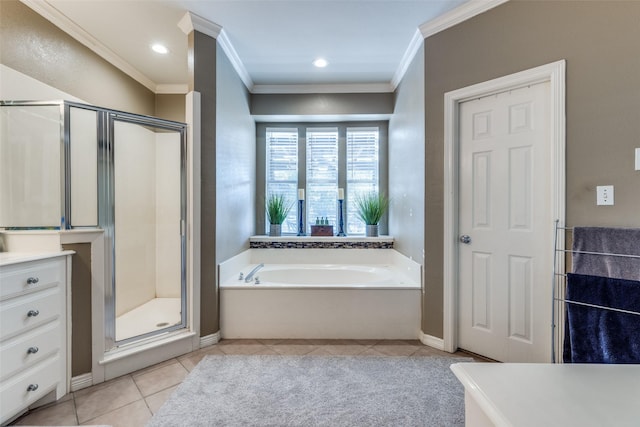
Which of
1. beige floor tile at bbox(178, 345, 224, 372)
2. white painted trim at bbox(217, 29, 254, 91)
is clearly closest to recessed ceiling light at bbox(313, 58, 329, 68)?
white painted trim at bbox(217, 29, 254, 91)

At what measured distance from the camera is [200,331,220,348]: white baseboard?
2.29 metres

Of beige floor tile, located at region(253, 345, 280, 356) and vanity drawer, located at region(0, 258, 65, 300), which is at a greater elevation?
vanity drawer, located at region(0, 258, 65, 300)

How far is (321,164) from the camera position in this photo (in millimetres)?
3781

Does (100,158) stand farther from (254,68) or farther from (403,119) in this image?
(403,119)

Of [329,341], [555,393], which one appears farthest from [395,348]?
[555,393]

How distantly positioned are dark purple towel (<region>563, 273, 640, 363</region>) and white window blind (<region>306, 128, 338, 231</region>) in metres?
2.64

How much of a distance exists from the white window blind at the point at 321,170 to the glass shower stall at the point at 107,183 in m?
1.82

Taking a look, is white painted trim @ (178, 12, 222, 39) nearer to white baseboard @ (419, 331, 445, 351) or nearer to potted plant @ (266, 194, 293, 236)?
potted plant @ (266, 194, 293, 236)

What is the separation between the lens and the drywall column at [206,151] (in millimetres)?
2273

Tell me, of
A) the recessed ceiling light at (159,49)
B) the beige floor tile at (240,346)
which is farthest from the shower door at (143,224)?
the recessed ceiling light at (159,49)

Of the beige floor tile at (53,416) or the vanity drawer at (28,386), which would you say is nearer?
the vanity drawer at (28,386)

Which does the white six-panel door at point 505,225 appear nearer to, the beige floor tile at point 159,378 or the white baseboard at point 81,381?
the beige floor tile at point 159,378

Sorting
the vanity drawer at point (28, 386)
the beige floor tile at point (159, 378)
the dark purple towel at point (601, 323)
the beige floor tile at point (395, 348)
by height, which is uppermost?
the dark purple towel at point (601, 323)

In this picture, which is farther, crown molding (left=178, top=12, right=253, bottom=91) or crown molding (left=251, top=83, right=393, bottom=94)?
crown molding (left=251, top=83, right=393, bottom=94)
